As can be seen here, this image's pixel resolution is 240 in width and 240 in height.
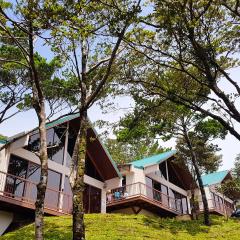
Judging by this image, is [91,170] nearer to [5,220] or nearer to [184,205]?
[5,220]

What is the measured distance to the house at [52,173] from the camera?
17525 millimetres

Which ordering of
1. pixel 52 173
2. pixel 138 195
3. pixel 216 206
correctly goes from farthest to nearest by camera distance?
pixel 216 206 → pixel 138 195 → pixel 52 173

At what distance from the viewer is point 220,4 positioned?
1273 centimetres

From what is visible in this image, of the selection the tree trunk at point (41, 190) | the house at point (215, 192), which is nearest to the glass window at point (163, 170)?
the house at point (215, 192)

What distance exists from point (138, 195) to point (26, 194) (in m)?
9.58

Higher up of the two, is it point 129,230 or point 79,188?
point 79,188

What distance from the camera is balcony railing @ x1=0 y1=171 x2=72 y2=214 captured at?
17.0 m

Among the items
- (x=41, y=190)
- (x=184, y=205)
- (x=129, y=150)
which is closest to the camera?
(x=41, y=190)

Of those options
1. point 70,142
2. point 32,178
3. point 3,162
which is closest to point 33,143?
point 32,178

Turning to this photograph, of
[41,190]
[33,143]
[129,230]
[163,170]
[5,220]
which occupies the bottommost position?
[129,230]

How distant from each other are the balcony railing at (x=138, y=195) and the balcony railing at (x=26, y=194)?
6306mm

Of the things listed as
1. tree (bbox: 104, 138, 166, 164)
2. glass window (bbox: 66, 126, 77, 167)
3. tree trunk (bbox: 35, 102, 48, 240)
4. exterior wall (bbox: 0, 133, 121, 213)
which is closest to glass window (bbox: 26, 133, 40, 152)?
exterior wall (bbox: 0, 133, 121, 213)

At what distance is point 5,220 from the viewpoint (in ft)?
58.6

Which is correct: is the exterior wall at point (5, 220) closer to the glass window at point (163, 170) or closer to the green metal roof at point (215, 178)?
the glass window at point (163, 170)
